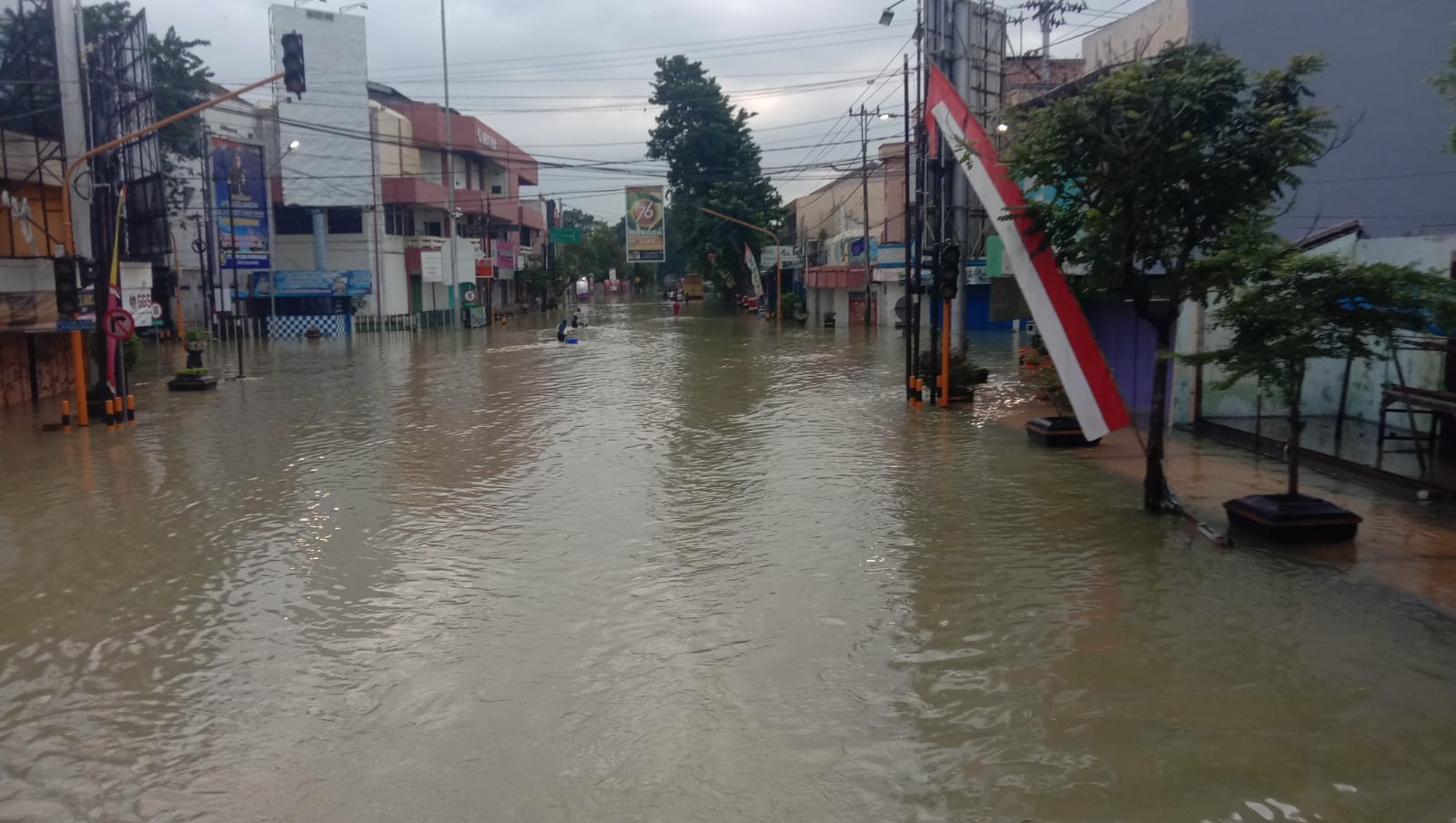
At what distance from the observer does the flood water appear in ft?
16.7

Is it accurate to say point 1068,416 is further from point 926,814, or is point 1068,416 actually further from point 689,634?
point 926,814

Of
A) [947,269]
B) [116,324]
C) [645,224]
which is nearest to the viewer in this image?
[947,269]

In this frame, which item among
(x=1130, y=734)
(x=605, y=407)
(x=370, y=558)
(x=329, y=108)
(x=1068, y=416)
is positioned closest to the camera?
(x=1130, y=734)

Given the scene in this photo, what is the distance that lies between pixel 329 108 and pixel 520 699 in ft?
150

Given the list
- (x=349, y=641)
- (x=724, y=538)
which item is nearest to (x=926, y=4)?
(x=724, y=538)

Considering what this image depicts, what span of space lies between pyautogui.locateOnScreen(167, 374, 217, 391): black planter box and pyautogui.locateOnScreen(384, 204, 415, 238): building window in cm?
2761

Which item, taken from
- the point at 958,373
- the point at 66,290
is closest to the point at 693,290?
the point at 958,373

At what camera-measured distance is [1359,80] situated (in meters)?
18.3

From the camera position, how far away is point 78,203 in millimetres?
17922

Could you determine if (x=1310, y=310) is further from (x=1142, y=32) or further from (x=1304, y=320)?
(x=1142, y=32)

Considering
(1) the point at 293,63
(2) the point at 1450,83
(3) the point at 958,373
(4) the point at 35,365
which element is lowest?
(3) the point at 958,373

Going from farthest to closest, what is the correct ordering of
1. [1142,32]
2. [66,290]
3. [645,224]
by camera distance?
[645,224], [1142,32], [66,290]

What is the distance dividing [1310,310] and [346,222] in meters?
47.7

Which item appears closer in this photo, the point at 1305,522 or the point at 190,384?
the point at 1305,522
